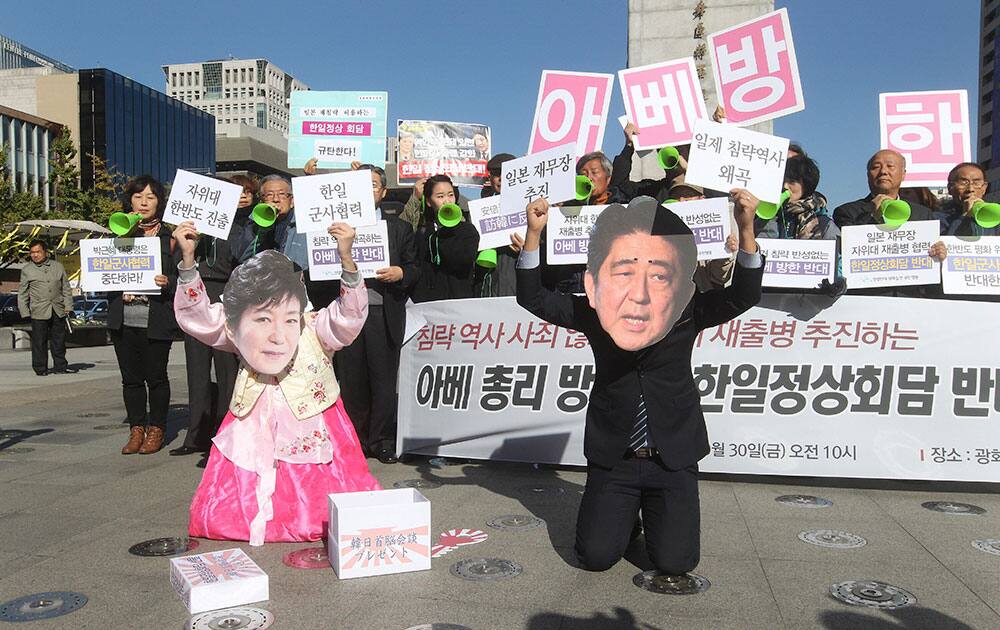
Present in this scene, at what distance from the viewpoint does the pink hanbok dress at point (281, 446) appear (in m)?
3.76

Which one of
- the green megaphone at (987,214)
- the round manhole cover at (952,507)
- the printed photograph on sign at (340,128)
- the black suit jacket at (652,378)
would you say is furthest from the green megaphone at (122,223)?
the green megaphone at (987,214)

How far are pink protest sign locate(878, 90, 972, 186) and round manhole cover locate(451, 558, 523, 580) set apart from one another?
382 centimetres

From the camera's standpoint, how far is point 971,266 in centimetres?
479

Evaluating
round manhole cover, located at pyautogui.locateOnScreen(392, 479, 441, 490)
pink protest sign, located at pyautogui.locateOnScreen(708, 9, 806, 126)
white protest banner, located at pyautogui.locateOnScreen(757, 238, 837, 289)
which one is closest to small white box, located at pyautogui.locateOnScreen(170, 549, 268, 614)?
round manhole cover, located at pyautogui.locateOnScreen(392, 479, 441, 490)

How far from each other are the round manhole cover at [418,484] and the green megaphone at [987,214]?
3.46 metres

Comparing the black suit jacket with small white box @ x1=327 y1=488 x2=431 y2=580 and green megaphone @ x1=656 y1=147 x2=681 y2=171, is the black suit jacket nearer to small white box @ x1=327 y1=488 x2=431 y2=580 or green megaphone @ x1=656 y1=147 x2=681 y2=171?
small white box @ x1=327 y1=488 x2=431 y2=580

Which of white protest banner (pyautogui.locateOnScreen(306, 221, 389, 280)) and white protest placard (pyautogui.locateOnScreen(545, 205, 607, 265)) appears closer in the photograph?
white protest placard (pyautogui.locateOnScreen(545, 205, 607, 265))

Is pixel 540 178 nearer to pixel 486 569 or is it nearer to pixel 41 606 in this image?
pixel 486 569

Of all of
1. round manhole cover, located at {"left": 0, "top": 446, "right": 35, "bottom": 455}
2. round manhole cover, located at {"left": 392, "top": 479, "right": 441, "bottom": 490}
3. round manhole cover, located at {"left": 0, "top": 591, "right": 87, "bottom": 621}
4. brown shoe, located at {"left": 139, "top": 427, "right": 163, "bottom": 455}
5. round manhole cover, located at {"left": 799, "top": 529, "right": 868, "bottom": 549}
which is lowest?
round manhole cover, located at {"left": 799, "top": 529, "right": 868, "bottom": 549}

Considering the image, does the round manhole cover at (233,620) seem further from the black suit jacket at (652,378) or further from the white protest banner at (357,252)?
the white protest banner at (357,252)

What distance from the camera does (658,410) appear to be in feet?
10.8

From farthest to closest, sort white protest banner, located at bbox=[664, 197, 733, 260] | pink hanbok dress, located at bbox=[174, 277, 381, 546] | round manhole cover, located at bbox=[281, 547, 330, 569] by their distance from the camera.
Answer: white protest banner, located at bbox=[664, 197, 733, 260] < pink hanbok dress, located at bbox=[174, 277, 381, 546] < round manhole cover, located at bbox=[281, 547, 330, 569]

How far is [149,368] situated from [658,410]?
13.2 ft

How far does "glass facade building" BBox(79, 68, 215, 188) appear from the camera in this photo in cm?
6131
